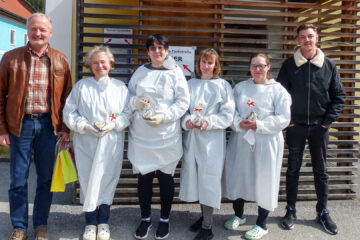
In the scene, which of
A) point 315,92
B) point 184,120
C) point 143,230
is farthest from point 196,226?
point 315,92

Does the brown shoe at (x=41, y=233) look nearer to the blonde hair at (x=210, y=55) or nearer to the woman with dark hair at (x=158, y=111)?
the woman with dark hair at (x=158, y=111)

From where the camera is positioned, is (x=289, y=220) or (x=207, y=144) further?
(x=289, y=220)

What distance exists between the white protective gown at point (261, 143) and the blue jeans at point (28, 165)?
1.74 meters

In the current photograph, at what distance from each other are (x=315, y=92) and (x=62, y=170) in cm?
254

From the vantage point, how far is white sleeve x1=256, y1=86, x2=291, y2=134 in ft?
10.2

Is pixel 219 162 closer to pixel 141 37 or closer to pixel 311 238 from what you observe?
pixel 311 238

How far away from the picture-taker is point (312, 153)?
3551mm

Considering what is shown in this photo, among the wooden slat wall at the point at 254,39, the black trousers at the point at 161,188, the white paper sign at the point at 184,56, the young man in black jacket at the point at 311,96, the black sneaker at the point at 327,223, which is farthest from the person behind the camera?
the white paper sign at the point at 184,56

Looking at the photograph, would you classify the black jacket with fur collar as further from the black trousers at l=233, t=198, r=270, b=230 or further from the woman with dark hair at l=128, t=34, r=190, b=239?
the woman with dark hair at l=128, t=34, r=190, b=239

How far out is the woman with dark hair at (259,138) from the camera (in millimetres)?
3154

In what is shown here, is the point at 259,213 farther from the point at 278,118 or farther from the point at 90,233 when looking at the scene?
the point at 90,233

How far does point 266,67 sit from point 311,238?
5.82 feet

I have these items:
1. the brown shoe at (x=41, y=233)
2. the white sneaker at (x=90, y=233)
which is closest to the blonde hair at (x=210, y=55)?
the white sneaker at (x=90, y=233)

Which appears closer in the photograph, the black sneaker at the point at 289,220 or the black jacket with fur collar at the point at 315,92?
the black jacket with fur collar at the point at 315,92
